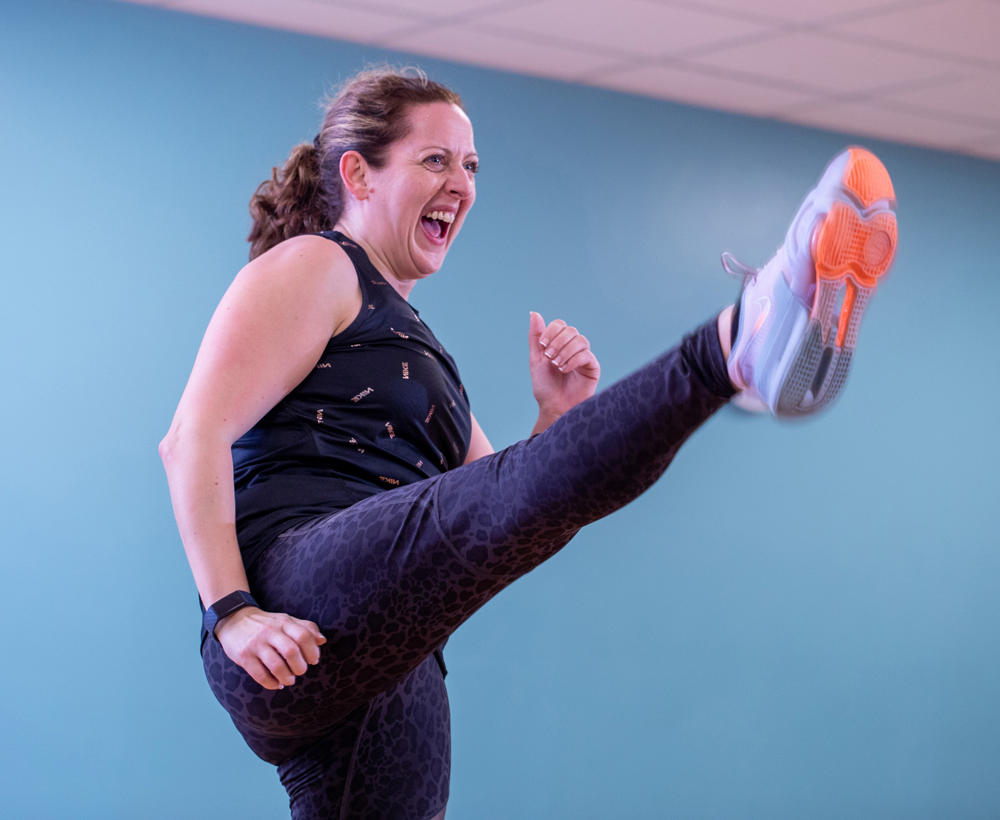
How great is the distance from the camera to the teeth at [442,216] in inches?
68.9

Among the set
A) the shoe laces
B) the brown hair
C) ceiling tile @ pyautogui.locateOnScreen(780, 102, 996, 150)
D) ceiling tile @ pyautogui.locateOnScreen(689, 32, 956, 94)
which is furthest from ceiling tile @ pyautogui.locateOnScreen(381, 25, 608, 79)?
the shoe laces

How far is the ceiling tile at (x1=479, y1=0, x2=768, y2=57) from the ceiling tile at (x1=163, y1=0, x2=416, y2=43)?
32 centimetres

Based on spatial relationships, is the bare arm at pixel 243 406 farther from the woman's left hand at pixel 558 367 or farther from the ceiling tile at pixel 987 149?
the ceiling tile at pixel 987 149

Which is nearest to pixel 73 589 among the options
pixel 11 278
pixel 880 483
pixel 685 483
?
pixel 11 278

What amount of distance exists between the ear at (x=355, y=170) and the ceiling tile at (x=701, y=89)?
6.63ft

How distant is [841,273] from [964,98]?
298 centimetres

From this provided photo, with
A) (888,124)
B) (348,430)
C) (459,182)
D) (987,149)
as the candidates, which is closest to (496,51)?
(888,124)

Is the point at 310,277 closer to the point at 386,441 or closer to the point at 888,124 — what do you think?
the point at 386,441

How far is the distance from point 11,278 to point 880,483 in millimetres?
3124

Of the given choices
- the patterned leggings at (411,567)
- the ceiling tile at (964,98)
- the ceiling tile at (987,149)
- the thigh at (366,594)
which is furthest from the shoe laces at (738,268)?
the ceiling tile at (987,149)

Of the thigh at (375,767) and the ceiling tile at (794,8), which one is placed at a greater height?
the ceiling tile at (794,8)

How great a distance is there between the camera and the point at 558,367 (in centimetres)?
170

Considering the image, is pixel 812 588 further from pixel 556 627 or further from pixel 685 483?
pixel 556 627

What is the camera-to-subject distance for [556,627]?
3469 mm
